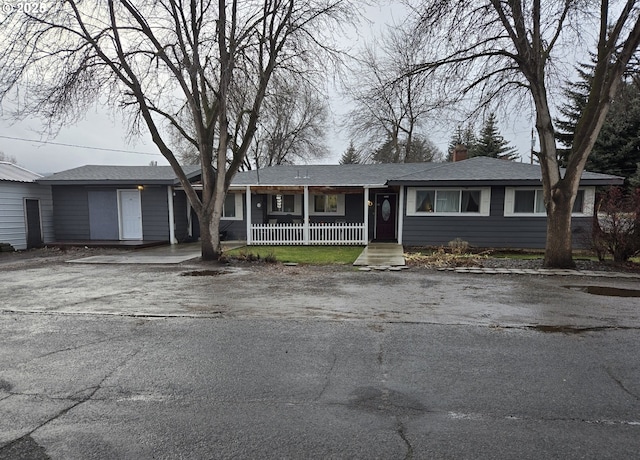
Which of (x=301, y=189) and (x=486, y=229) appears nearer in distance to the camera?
(x=486, y=229)

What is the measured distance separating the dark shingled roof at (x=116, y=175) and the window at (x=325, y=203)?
5588 millimetres

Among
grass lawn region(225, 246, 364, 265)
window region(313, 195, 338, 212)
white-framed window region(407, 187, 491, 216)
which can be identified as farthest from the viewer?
window region(313, 195, 338, 212)

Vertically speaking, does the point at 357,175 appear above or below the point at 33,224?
above

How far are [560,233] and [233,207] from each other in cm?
1267

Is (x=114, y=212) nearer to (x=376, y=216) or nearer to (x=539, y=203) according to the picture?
(x=376, y=216)

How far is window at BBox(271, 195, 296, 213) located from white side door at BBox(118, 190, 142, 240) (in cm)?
573

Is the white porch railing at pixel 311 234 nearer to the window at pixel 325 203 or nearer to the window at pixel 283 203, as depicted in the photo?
the window at pixel 325 203

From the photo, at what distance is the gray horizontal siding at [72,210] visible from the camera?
52.2ft

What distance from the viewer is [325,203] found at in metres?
17.2

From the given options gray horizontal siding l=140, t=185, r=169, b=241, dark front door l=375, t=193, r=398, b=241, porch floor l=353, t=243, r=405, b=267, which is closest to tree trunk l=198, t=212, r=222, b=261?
porch floor l=353, t=243, r=405, b=267

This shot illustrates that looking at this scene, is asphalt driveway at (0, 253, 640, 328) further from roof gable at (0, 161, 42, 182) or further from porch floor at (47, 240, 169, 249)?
roof gable at (0, 161, 42, 182)

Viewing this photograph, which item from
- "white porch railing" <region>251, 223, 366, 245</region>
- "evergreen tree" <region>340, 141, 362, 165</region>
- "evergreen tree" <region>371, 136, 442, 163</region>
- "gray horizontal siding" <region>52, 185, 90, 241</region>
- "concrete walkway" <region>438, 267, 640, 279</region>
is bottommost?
"concrete walkway" <region>438, 267, 640, 279</region>

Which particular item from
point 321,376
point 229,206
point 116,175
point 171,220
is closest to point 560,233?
point 321,376

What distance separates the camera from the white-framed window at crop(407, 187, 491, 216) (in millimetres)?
13914
